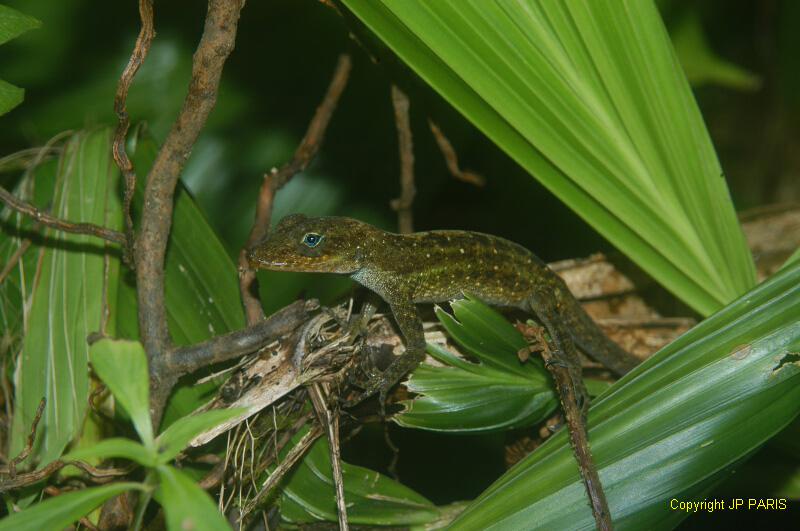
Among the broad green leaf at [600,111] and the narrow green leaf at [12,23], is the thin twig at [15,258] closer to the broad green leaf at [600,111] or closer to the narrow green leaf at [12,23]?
the narrow green leaf at [12,23]

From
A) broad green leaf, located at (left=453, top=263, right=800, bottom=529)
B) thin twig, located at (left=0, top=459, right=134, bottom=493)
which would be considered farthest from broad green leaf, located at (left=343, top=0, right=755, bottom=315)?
thin twig, located at (left=0, top=459, right=134, bottom=493)

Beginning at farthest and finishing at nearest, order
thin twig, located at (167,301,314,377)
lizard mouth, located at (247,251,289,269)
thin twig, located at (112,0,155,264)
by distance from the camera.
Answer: lizard mouth, located at (247,251,289,269)
thin twig, located at (167,301,314,377)
thin twig, located at (112,0,155,264)

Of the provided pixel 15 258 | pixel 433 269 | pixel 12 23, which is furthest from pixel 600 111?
pixel 15 258

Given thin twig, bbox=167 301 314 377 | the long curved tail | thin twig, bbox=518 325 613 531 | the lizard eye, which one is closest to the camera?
thin twig, bbox=518 325 613 531

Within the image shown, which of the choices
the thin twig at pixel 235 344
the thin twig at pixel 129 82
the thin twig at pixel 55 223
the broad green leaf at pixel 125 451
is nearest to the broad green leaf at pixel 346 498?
the thin twig at pixel 235 344

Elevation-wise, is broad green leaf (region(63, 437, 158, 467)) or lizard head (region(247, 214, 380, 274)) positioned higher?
lizard head (region(247, 214, 380, 274))

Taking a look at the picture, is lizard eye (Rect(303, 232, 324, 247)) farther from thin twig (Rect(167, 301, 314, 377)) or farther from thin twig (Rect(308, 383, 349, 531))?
thin twig (Rect(308, 383, 349, 531))
